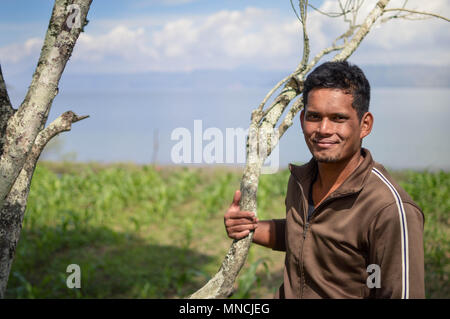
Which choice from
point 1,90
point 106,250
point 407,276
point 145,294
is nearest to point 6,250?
point 1,90

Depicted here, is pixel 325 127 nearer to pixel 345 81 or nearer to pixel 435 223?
pixel 345 81

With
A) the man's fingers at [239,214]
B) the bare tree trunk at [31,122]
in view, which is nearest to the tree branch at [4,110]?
the bare tree trunk at [31,122]

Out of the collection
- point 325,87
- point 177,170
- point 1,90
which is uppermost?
point 177,170

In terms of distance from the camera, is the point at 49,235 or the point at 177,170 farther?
the point at 177,170

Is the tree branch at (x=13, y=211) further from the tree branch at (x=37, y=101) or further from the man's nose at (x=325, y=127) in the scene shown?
the man's nose at (x=325, y=127)

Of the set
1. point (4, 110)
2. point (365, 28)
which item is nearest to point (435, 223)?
point (365, 28)

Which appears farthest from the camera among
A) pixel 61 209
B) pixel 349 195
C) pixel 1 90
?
pixel 61 209

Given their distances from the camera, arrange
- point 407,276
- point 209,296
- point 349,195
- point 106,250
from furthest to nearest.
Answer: point 106,250 < point 209,296 < point 349,195 < point 407,276

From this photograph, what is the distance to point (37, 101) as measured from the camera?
2.19 m

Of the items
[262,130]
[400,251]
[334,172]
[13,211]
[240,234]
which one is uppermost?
[262,130]

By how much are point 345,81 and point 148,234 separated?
4802 mm

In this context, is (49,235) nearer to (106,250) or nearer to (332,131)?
(106,250)

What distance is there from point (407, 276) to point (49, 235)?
5.21 m

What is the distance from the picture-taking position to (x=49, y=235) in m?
5.89
